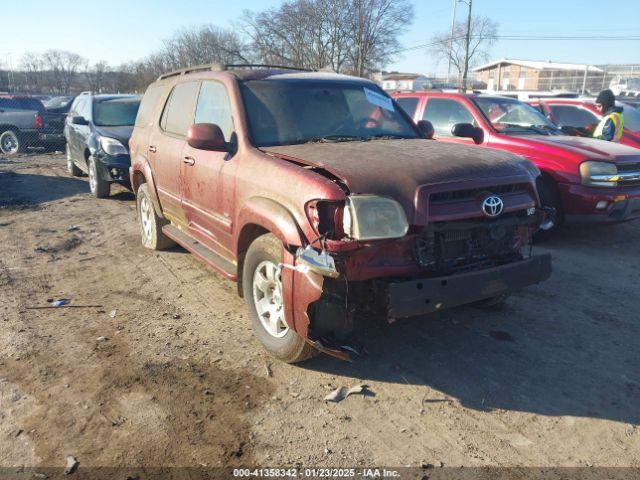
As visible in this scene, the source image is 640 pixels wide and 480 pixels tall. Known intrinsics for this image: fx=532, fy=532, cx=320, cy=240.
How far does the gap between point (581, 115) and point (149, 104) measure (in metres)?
9.36

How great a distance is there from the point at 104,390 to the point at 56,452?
61cm

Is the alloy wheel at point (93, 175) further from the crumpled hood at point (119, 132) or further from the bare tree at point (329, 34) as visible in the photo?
the bare tree at point (329, 34)

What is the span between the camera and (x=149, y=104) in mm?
6246

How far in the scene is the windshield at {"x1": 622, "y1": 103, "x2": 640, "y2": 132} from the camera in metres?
11.3

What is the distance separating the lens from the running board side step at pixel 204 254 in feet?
13.9

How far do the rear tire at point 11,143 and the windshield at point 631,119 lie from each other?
16174 mm

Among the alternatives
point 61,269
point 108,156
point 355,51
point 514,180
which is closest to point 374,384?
point 514,180

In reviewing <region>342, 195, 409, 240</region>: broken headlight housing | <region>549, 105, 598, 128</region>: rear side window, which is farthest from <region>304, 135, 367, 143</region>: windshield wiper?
<region>549, 105, 598, 128</region>: rear side window

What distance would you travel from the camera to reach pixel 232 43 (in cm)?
4409

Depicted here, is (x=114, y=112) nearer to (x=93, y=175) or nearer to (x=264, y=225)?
(x=93, y=175)

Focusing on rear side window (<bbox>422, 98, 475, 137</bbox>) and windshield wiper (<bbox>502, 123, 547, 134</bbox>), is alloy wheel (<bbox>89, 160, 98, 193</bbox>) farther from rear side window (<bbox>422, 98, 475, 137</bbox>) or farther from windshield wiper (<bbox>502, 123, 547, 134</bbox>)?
windshield wiper (<bbox>502, 123, 547, 134</bbox>)

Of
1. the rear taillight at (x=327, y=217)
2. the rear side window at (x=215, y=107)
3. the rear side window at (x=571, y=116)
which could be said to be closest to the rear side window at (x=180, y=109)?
the rear side window at (x=215, y=107)

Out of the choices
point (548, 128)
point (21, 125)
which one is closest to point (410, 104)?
point (548, 128)

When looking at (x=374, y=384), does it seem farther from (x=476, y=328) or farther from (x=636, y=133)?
(x=636, y=133)
